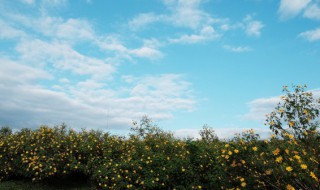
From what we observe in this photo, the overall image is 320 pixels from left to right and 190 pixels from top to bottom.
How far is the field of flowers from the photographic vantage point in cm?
509

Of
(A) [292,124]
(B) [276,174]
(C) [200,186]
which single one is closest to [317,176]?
(B) [276,174]

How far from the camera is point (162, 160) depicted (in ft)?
29.7

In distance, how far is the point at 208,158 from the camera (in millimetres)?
9000

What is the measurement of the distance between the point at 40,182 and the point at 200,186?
624 centimetres

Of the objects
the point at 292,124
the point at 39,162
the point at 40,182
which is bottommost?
the point at 40,182

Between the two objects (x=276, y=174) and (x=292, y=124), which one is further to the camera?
(x=292, y=124)

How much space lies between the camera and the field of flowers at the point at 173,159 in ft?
16.7

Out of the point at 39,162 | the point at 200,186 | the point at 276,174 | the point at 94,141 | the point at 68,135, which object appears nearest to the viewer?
the point at 276,174

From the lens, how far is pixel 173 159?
9.02 meters

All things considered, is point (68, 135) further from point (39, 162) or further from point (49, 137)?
point (39, 162)

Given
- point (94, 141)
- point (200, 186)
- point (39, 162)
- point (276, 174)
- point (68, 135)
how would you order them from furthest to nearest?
1. point (68, 135)
2. point (94, 141)
3. point (39, 162)
4. point (200, 186)
5. point (276, 174)

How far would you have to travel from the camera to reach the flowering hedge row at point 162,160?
5.07 m

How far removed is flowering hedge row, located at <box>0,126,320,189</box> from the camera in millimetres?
5074

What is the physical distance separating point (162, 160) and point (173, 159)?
0.32 meters
